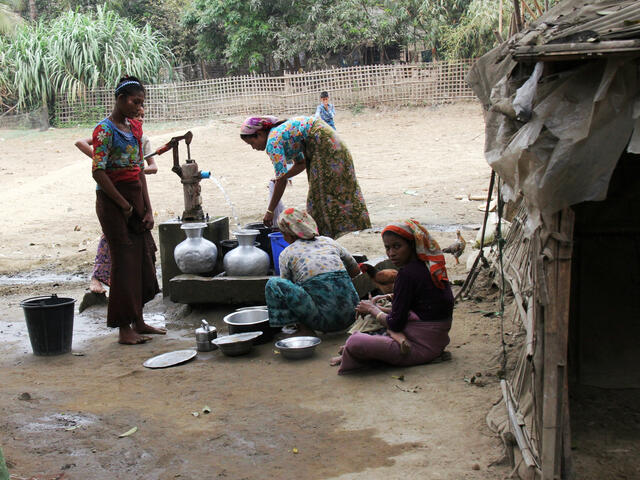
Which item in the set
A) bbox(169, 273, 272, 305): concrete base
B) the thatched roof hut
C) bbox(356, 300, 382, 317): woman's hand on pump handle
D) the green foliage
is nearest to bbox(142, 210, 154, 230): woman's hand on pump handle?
bbox(169, 273, 272, 305): concrete base

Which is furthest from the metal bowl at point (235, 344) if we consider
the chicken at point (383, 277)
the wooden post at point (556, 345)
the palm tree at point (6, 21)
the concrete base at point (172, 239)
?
the palm tree at point (6, 21)

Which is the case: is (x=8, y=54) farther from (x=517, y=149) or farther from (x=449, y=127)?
(x=517, y=149)

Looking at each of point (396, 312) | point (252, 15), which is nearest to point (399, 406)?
point (396, 312)

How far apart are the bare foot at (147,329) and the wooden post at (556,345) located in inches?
141

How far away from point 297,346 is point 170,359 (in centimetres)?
94

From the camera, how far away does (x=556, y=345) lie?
267cm

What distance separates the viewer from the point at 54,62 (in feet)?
68.2

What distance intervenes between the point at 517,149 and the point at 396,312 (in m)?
1.78

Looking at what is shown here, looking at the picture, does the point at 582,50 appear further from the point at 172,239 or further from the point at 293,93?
the point at 293,93

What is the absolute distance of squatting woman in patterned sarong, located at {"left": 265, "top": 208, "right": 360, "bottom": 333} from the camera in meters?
4.78

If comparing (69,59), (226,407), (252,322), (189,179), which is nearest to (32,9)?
(69,59)

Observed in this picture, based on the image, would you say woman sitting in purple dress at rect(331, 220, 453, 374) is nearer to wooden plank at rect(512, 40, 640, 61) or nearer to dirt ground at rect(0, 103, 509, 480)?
dirt ground at rect(0, 103, 509, 480)

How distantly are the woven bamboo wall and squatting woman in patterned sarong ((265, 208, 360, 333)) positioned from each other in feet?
51.8

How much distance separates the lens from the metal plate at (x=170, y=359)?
4.73m
